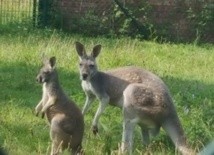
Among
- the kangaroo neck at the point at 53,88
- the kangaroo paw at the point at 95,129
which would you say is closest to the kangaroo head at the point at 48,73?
the kangaroo neck at the point at 53,88

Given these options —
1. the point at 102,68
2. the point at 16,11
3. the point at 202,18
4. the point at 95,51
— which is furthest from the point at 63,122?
the point at 16,11

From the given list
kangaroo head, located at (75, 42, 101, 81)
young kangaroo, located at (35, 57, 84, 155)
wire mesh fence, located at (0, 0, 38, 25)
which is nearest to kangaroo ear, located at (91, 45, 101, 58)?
kangaroo head, located at (75, 42, 101, 81)

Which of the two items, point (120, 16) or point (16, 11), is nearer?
point (120, 16)

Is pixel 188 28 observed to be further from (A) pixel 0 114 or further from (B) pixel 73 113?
(B) pixel 73 113

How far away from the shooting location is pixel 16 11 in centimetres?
1791

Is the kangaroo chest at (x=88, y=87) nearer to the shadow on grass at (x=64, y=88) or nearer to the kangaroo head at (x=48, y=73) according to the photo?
the kangaroo head at (x=48, y=73)

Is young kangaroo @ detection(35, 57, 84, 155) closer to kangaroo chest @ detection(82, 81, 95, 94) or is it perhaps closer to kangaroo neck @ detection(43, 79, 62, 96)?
kangaroo neck @ detection(43, 79, 62, 96)

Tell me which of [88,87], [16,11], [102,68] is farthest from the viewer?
[16,11]

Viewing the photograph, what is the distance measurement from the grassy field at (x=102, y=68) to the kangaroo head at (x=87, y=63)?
533 mm

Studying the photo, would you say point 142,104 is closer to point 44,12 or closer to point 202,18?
point 44,12

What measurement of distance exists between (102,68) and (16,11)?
6.33 meters

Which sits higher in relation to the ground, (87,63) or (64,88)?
(87,63)

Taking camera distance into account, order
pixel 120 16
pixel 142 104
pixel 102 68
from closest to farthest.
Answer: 1. pixel 142 104
2. pixel 102 68
3. pixel 120 16

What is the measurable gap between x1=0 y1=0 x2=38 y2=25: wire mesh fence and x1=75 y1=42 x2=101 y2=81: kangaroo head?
9146mm
